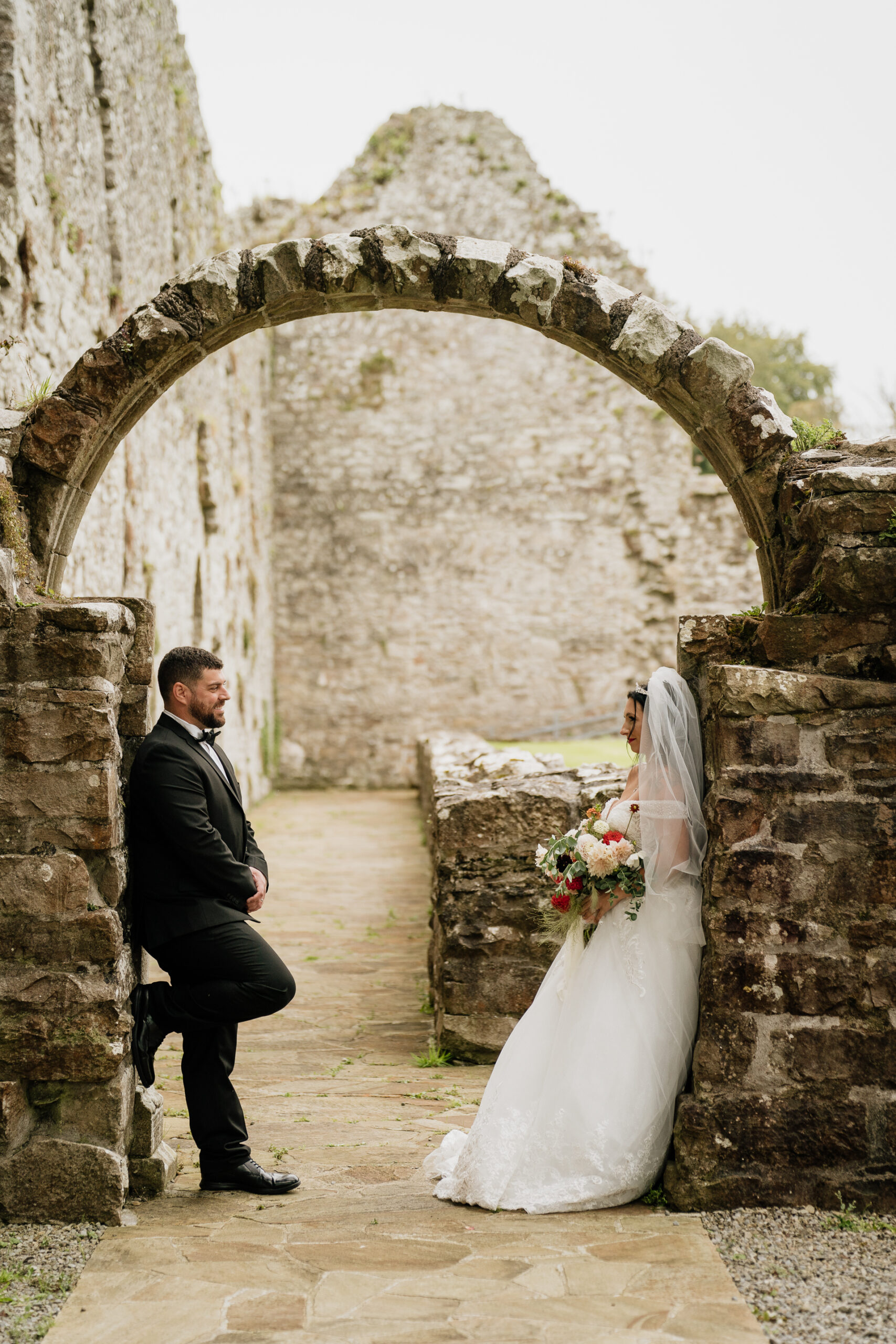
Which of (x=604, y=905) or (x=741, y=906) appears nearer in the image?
(x=741, y=906)

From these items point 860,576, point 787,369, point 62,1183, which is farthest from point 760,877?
point 787,369

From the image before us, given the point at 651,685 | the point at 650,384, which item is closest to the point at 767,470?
the point at 650,384

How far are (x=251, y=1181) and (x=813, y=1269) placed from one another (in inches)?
73.4

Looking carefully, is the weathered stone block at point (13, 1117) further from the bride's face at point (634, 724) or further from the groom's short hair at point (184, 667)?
the bride's face at point (634, 724)

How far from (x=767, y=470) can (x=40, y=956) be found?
3212 millimetres

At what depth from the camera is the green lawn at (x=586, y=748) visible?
456 inches

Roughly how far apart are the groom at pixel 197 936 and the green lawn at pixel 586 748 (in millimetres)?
6609

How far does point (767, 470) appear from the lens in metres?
4.38

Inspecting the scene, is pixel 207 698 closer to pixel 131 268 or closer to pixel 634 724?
pixel 634 724

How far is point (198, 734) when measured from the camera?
13.2 feet

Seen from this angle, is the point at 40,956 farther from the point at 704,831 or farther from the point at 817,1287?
the point at 817,1287

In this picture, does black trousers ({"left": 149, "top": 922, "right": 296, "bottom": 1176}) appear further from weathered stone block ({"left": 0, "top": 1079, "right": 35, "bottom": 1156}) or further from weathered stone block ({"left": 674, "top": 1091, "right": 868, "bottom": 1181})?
weathered stone block ({"left": 674, "top": 1091, "right": 868, "bottom": 1181})

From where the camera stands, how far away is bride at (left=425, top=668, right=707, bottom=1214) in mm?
3727

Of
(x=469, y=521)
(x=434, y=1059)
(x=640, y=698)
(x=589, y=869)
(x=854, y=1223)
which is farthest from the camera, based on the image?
(x=469, y=521)
